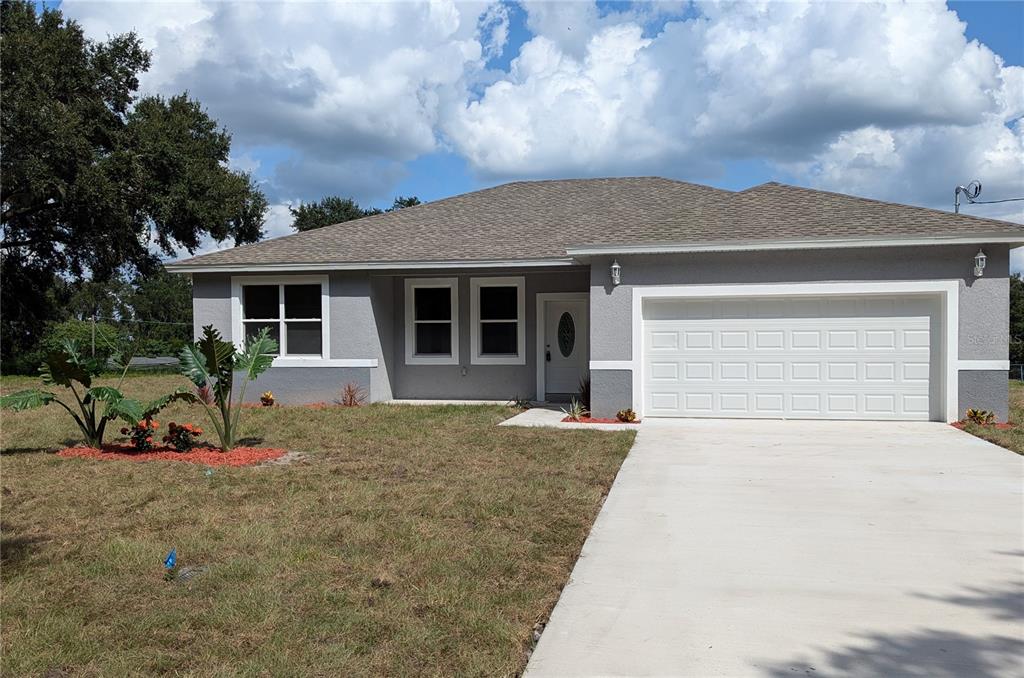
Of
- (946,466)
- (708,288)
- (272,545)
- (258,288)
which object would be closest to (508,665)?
(272,545)

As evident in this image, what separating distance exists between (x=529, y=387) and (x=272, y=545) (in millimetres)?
10302

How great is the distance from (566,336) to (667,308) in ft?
10.9

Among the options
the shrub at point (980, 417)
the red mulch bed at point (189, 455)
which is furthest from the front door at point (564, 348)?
the red mulch bed at point (189, 455)

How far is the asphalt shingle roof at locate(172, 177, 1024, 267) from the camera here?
1210 centimetres

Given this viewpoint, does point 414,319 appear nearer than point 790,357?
No

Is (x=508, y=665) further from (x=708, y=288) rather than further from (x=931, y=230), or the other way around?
(x=931, y=230)

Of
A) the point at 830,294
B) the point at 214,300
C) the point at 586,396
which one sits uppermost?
the point at 214,300

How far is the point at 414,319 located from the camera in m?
16.0

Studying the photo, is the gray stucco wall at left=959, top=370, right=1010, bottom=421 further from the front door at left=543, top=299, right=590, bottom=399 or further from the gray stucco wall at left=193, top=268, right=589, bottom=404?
the gray stucco wall at left=193, top=268, right=589, bottom=404

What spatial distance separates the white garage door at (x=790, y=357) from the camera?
39.3 feet

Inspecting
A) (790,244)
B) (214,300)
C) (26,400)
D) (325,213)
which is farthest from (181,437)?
(325,213)

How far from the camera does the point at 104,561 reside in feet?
17.4

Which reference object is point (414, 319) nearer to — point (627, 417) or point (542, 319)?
point (542, 319)

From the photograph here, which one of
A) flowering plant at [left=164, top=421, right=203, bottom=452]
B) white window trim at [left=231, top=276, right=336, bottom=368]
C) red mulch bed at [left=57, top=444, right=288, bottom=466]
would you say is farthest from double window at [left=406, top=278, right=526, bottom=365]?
flowering plant at [left=164, top=421, right=203, bottom=452]
